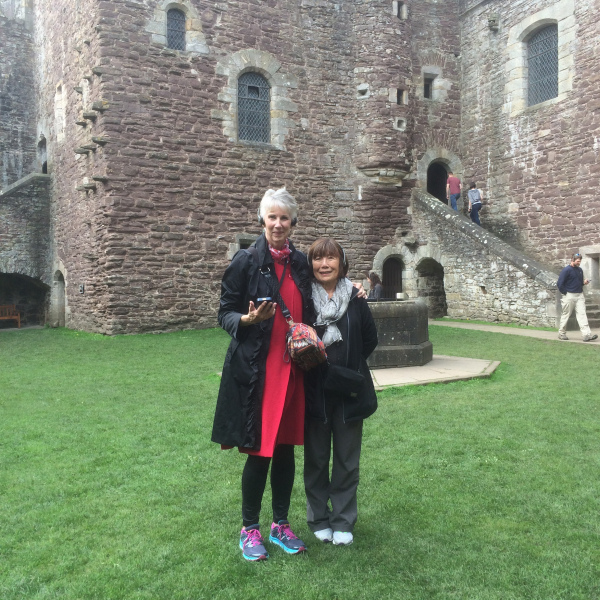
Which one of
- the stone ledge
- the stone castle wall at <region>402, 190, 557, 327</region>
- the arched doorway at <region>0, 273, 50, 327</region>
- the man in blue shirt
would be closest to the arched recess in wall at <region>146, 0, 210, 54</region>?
the stone ledge

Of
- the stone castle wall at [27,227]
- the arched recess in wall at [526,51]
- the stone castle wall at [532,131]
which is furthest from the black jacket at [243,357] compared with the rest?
the stone castle wall at [27,227]

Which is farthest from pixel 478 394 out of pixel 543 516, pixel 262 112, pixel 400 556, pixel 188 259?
pixel 262 112

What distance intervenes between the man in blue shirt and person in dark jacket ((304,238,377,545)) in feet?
29.8

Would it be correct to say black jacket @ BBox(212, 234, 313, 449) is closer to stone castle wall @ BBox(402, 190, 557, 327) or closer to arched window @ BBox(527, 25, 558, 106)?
stone castle wall @ BBox(402, 190, 557, 327)

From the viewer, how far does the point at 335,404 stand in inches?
127

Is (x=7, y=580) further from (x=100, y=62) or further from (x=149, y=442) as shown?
(x=100, y=62)

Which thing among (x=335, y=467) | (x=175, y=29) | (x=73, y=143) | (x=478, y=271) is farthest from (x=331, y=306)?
(x=73, y=143)

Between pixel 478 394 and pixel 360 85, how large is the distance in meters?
11.8

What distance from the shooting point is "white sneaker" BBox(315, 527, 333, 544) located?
3205mm

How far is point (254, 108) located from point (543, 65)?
7528 millimetres

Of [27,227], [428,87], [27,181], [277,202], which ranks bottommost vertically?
[277,202]

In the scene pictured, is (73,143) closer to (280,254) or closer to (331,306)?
(280,254)

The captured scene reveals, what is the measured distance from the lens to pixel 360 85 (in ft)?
53.6

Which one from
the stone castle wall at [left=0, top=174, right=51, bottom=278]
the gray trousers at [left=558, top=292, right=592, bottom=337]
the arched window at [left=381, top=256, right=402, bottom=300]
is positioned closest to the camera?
the gray trousers at [left=558, top=292, right=592, bottom=337]
